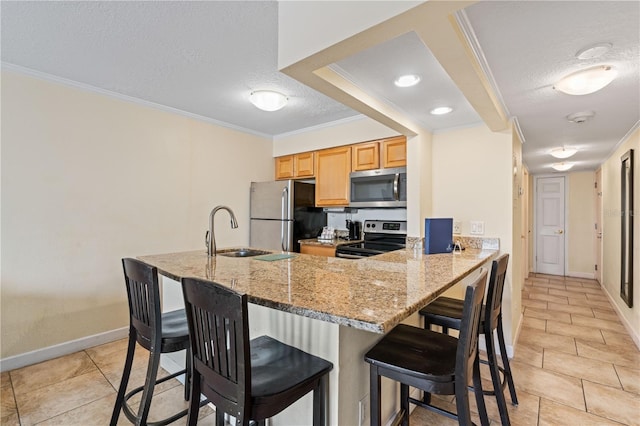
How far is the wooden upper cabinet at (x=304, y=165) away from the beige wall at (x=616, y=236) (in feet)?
11.0

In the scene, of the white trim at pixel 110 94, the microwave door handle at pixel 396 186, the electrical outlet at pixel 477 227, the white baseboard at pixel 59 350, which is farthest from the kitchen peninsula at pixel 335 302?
the white trim at pixel 110 94

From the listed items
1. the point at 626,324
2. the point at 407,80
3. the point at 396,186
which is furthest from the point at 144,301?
the point at 626,324

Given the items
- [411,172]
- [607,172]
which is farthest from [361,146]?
[607,172]

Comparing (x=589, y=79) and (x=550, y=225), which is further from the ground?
(x=589, y=79)

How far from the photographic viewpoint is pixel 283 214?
11.9 ft

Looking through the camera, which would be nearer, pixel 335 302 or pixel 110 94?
pixel 335 302

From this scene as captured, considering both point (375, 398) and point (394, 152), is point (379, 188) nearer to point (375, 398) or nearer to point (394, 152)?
point (394, 152)

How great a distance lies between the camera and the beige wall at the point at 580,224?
5.95 m

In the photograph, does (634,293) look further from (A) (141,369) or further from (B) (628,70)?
(A) (141,369)

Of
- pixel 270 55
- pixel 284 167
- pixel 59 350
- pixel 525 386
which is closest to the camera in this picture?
pixel 270 55

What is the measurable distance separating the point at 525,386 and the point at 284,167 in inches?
133

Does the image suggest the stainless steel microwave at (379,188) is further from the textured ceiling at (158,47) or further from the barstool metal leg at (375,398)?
the barstool metal leg at (375,398)

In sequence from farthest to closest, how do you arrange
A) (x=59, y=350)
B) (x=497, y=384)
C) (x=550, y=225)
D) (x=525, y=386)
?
1. (x=550, y=225)
2. (x=59, y=350)
3. (x=525, y=386)
4. (x=497, y=384)

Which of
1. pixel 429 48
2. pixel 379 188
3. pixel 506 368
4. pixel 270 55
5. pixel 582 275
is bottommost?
pixel 582 275
